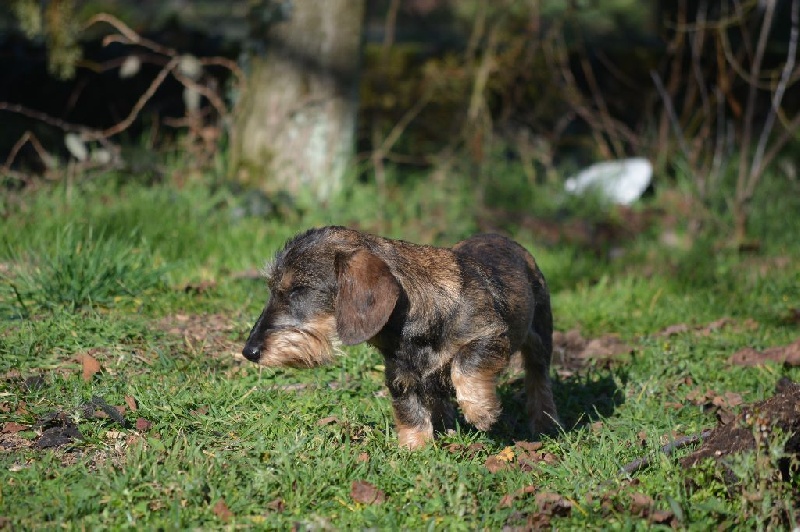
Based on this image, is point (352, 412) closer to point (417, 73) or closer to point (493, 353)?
point (493, 353)

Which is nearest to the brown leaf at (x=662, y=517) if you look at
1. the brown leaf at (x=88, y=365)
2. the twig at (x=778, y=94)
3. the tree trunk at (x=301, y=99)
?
the brown leaf at (x=88, y=365)

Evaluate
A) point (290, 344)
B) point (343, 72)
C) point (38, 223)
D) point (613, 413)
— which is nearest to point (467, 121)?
point (343, 72)

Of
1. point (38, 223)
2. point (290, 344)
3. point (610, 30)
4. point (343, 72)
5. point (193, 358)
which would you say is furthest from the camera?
point (610, 30)

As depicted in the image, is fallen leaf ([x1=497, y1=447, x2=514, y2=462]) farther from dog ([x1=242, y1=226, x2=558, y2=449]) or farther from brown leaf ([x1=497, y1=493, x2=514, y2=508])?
brown leaf ([x1=497, y1=493, x2=514, y2=508])

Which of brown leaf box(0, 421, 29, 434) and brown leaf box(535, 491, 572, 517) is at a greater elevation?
brown leaf box(535, 491, 572, 517)

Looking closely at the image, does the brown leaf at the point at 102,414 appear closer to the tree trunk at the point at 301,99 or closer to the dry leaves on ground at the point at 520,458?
the dry leaves on ground at the point at 520,458

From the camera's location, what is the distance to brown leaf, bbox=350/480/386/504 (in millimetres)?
4242

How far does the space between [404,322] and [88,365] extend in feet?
6.49

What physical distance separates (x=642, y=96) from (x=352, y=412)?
28.4 feet

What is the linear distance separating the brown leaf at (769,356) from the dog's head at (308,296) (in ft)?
9.67

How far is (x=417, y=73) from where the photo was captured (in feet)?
39.7

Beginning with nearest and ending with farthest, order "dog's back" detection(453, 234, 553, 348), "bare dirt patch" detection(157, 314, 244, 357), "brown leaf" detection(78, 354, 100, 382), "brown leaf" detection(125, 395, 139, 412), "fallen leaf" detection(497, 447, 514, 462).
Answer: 1. "fallen leaf" detection(497, 447, 514, 462)
2. "brown leaf" detection(125, 395, 139, 412)
3. "dog's back" detection(453, 234, 553, 348)
4. "brown leaf" detection(78, 354, 100, 382)
5. "bare dirt patch" detection(157, 314, 244, 357)

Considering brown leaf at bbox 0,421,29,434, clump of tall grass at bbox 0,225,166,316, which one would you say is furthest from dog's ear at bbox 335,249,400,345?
clump of tall grass at bbox 0,225,166,316

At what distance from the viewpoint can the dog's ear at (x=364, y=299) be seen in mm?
4480
